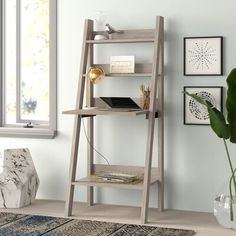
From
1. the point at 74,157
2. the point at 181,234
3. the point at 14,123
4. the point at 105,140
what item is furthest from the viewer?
the point at 14,123

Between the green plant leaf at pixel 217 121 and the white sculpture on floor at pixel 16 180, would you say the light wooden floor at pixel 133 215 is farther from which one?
the green plant leaf at pixel 217 121

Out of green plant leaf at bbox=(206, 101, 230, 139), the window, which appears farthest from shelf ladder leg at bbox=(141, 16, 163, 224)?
the window

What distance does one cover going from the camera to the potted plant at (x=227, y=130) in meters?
3.81

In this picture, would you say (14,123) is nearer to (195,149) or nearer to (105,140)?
(105,140)

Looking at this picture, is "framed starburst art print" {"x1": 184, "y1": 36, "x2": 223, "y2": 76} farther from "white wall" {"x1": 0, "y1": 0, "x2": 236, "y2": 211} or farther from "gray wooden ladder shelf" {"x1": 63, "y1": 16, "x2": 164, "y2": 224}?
"gray wooden ladder shelf" {"x1": 63, "y1": 16, "x2": 164, "y2": 224}

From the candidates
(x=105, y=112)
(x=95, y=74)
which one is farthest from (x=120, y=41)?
(x=105, y=112)

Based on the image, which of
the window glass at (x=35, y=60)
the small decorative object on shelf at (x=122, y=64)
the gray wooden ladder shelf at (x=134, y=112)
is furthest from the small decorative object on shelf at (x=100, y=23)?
the window glass at (x=35, y=60)

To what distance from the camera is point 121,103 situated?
4219 mm

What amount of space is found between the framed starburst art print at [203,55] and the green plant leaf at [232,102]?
507mm

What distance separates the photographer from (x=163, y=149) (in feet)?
14.6

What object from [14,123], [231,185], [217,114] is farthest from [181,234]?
[14,123]

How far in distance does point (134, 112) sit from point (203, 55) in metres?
0.75

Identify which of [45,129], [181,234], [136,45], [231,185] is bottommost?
[181,234]

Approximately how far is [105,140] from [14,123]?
94 cm
